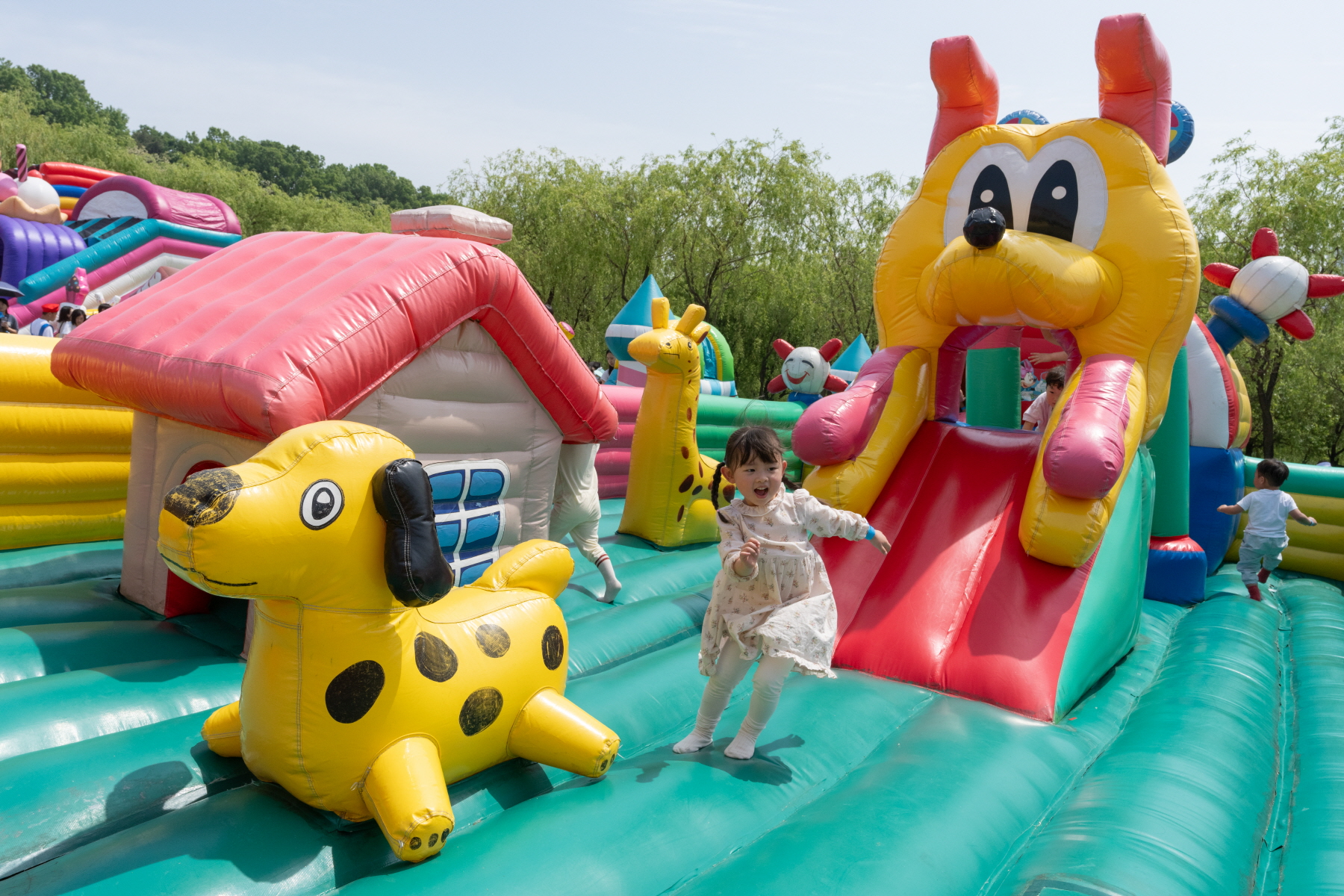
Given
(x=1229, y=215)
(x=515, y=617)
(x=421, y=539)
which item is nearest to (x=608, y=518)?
(x=515, y=617)

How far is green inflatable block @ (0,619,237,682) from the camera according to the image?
2.59 meters

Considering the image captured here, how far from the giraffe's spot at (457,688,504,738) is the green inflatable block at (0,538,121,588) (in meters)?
2.19

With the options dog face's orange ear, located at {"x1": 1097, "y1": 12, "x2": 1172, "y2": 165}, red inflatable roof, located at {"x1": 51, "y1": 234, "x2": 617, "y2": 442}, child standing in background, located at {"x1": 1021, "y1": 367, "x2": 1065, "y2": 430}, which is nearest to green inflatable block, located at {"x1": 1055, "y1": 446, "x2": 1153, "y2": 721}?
child standing in background, located at {"x1": 1021, "y1": 367, "x2": 1065, "y2": 430}

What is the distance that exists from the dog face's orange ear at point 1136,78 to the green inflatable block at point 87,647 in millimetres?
4469

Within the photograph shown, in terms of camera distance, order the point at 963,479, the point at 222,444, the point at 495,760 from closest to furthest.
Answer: the point at 495,760 → the point at 222,444 → the point at 963,479

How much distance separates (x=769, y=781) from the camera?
2438 millimetres

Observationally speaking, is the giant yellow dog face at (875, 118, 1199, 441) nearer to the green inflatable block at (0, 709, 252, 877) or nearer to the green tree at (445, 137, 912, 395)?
the green inflatable block at (0, 709, 252, 877)

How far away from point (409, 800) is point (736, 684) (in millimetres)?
1037

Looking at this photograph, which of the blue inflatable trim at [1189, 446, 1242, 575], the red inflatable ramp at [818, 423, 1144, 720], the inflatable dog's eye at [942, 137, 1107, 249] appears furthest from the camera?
the blue inflatable trim at [1189, 446, 1242, 575]

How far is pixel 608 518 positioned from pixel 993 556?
9.79ft

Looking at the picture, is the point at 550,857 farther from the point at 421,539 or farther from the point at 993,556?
the point at 993,556

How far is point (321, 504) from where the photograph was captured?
1840 millimetres

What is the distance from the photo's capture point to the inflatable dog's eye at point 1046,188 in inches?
154

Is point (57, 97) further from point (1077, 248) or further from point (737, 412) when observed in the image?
point (1077, 248)
